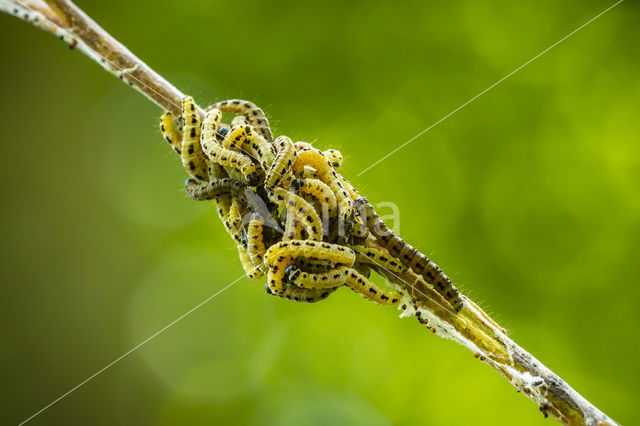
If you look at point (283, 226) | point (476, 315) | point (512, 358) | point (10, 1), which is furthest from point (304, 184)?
point (10, 1)

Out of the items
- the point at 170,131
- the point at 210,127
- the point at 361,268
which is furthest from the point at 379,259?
the point at 170,131

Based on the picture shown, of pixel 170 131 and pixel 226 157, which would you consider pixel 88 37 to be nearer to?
pixel 170 131

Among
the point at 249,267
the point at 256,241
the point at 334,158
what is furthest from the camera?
the point at 334,158

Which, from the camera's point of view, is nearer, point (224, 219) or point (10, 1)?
point (10, 1)

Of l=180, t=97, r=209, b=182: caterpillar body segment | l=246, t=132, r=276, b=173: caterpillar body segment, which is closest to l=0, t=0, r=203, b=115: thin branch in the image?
l=180, t=97, r=209, b=182: caterpillar body segment

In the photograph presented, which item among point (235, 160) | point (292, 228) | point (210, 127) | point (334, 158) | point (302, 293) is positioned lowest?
point (302, 293)

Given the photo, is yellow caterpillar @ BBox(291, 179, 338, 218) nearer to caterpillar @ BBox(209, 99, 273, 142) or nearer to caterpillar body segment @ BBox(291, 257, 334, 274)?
caterpillar body segment @ BBox(291, 257, 334, 274)

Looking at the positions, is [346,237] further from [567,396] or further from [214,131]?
[567,396]
